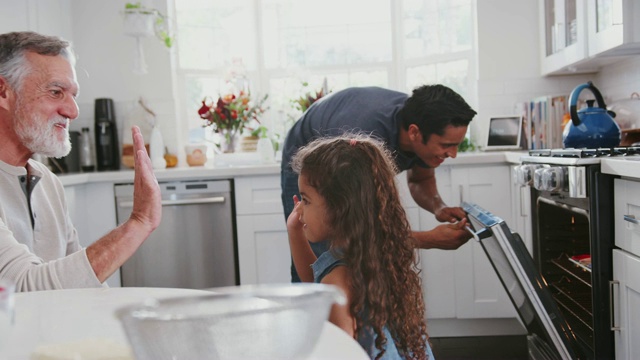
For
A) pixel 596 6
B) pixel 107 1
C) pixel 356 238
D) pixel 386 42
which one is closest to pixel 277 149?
pixel 386 42

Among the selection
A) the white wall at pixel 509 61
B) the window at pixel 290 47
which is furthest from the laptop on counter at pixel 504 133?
the window at pixel 290 47

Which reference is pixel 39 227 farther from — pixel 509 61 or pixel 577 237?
pixel 509 61

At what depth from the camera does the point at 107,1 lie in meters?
4.42

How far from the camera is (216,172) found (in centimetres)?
370

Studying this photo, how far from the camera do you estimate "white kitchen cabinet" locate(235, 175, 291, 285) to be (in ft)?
12.2

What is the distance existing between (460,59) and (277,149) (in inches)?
52.6

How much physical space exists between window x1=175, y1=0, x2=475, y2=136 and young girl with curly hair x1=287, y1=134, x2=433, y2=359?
10.1 feet

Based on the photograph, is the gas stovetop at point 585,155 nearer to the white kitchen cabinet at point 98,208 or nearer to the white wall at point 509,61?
the white wall at point 509,61

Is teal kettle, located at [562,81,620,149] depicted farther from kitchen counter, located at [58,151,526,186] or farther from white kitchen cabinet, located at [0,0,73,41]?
white kitchen cabinet, located at [0,0,73,41]

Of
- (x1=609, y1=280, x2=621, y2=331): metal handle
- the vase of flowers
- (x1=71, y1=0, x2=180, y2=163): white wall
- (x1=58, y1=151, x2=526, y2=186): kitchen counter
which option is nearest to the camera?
(x1=609, y1=280, x2=621, y2=331): metal handle

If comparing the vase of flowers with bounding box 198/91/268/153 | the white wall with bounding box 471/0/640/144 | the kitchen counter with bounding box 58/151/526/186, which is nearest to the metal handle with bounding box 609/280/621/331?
the kitchen counter with bounding box 58/151/526/186

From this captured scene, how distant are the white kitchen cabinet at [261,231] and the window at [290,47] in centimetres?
96

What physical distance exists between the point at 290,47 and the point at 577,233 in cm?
267

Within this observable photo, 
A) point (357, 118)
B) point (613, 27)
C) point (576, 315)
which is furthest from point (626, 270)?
point (613, 27)
